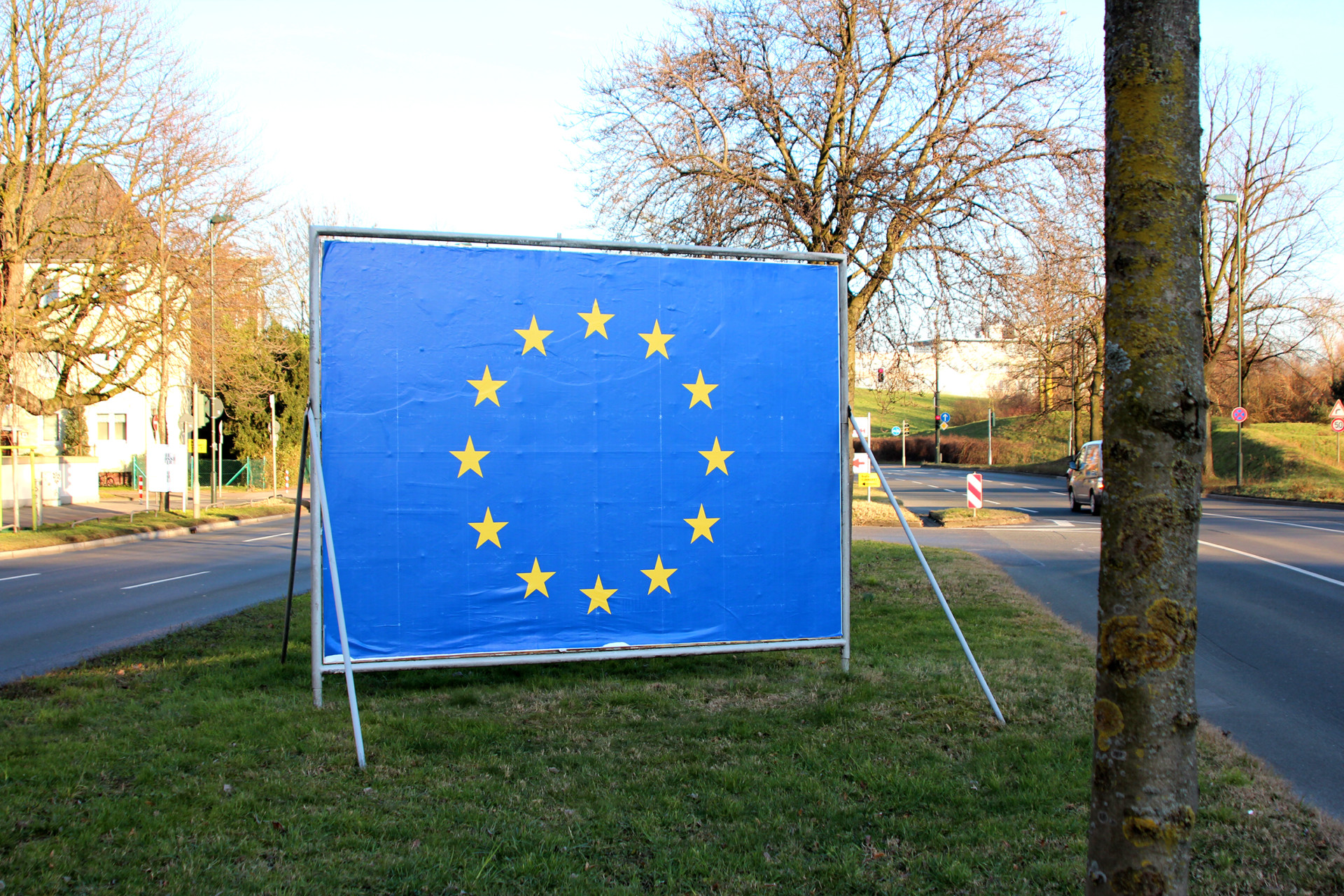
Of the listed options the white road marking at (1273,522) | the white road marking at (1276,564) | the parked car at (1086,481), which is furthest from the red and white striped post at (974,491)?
the white road marking at (1273,522)

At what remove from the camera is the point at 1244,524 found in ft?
69.2

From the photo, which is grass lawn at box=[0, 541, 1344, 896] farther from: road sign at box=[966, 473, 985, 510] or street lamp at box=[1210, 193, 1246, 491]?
street lamp at box=[1210, 193, 1246, 491]

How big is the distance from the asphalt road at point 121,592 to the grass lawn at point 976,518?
14.7 meters

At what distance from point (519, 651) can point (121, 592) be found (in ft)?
30.1

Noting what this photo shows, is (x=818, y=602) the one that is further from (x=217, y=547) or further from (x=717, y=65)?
Answer: (x=217, y=547)

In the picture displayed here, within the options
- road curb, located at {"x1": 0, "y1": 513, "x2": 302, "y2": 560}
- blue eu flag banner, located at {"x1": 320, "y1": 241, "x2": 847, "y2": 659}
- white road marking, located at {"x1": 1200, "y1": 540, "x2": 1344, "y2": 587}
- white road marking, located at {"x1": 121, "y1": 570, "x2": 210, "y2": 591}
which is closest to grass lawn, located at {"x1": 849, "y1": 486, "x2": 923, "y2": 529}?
white road marking, located at {"x1": 1200, "y1": 540, "x2": 1344, "y2": 587}

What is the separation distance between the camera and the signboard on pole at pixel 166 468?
27266mm

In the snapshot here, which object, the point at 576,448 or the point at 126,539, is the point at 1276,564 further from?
the point at 126,539

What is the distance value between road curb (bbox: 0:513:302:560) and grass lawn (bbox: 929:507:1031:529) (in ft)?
62.8

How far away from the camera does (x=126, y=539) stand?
22.5 metres

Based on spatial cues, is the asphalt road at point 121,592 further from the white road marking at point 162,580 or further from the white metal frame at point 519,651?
the white metal frame at point 519,651

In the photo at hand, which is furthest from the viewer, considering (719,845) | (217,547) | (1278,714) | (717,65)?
(217,547)

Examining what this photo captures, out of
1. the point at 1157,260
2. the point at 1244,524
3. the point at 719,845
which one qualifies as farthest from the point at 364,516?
the point at 1244,524

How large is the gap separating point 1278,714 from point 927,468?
5998 cm
